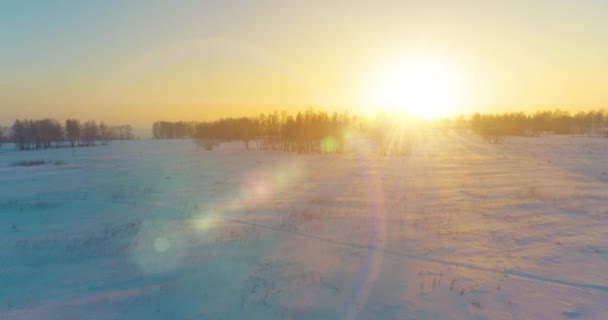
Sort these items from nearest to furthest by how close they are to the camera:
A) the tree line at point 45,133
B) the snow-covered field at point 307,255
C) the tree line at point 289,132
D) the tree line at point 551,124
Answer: the snow-covered field at point 307,255 → the tree line at point 289,132 → the tree line at point 45,133 → the tree line at point 551,124

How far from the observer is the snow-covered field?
5738 millimetres

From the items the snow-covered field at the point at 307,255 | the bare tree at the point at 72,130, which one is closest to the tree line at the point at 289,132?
the snow-covered field at the point at 307,255

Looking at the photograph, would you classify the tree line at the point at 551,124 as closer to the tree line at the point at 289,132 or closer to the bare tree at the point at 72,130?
the tree line at the point at 289,132

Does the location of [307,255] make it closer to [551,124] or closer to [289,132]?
[289,132]

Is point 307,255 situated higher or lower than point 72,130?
lower

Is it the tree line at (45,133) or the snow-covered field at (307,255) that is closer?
the snow-covered field at (307,255)

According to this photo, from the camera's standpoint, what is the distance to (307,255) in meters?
8.09

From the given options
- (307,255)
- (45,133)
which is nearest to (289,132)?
(307,255)

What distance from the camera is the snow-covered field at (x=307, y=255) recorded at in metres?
5.74

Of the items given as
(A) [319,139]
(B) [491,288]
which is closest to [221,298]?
(B) [491,288]

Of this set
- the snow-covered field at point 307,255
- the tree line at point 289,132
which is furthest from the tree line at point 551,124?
the snow-covered field at point 307,255

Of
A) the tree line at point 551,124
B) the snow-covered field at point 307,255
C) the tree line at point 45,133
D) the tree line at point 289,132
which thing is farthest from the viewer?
the tree line at point 551,124

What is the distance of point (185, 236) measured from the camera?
9.45 metres

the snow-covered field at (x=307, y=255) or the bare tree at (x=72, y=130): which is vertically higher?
the bare tree at (x=72, y=130)
